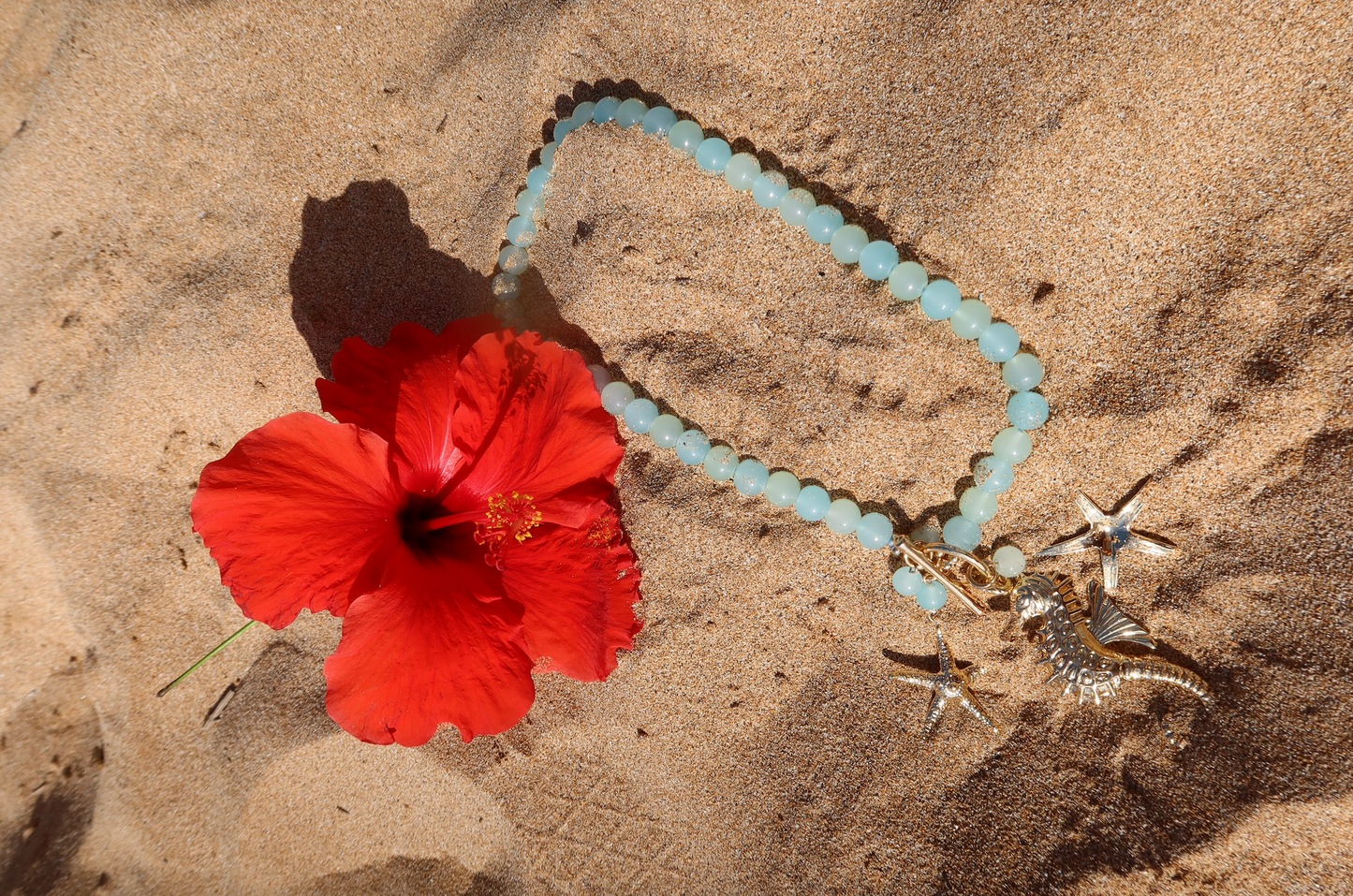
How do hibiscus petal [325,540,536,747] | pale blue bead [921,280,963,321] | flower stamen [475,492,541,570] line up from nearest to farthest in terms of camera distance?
1. hibiscus petal [325,540,536,747]
2. flower stamen [475,492,541,570]
3. pale blue bead [921,280,963,321]

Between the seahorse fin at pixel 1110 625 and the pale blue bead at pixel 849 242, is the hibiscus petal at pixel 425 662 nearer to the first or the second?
the pale blue bead at pixel 849 242

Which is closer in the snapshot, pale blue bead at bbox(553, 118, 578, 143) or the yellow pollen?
the yellow pollen

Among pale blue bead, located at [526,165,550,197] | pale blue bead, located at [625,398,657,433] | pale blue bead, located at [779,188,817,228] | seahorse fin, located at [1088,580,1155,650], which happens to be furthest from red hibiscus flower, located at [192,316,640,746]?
seahorse fin, located at [1088,580,1155,650]

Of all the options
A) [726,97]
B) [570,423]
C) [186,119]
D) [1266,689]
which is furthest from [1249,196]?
[186,119]

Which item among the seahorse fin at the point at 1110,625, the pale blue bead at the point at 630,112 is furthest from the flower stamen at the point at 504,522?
the seahorse fin at the point at 1110,625

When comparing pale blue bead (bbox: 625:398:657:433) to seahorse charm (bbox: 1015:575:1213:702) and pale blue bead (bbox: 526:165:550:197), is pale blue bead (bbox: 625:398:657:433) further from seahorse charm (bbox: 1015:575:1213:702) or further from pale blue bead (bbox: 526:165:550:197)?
seahorse charm (bbox: 1015:575:1213:702)

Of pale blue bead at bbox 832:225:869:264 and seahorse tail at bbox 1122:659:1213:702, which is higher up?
pale blue bead at bbox 832:225:869:264
